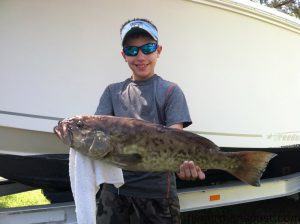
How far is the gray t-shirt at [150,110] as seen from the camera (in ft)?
8.70

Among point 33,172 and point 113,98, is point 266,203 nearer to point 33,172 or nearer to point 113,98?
point 33,172

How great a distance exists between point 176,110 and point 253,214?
3.80m

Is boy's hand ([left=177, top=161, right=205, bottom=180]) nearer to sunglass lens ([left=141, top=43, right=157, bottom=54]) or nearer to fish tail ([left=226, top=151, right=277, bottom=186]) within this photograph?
fish tail ([left=226, top=151, right=277, bottom=186])

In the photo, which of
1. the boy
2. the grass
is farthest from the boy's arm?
the grass

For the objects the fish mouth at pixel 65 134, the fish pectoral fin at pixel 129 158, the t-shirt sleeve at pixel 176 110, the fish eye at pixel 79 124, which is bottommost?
the fish pectoral fin at pixel 129 158

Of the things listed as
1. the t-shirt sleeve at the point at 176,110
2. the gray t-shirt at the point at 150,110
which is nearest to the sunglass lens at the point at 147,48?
the gray t-shirt at the point at 150,110

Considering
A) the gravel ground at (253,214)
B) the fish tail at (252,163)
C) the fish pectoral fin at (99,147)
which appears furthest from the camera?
the gravel ground at (253,214)

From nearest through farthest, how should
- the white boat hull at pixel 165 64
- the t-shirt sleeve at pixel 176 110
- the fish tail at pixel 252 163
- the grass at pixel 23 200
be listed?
the fish tail at pixel 252 163
the t-shirt sleeve at pixel 176 110
the white boat hull at pixel 165 64
the grass at pixel 23 200

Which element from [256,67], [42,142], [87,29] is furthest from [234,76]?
[42,142]

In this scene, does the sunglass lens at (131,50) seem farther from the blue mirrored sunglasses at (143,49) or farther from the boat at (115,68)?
the boat at (115,68)

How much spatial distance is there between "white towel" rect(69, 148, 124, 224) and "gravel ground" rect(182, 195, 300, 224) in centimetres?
334

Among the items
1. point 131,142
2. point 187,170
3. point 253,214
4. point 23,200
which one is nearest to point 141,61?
point 131,142

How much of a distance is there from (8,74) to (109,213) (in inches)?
66.0

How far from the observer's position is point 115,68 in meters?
4.11
